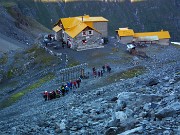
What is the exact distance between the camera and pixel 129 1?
7864 inches

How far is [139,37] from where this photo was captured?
8119 centimetres

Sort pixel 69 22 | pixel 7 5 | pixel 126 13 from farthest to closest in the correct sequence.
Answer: pixel 126 13 → pixel 7 5 → pixel 69 22

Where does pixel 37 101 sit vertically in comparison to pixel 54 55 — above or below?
below

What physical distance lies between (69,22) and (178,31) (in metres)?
138

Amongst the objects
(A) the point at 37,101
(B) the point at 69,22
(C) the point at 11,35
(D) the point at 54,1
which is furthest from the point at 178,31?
(A) the point at 37,101

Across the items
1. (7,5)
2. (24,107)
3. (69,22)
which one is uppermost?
(7,5)

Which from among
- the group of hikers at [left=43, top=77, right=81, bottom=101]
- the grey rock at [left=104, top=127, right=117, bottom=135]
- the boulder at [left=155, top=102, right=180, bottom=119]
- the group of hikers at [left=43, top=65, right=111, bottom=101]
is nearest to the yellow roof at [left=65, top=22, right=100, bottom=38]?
the group of hikers at [left=43, top=65, right=111, bottom=101]

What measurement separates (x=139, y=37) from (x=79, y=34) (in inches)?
976

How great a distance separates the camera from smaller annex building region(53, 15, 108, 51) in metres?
61.0

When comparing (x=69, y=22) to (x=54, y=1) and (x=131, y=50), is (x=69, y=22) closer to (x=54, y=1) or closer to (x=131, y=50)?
(x=131, y=50)

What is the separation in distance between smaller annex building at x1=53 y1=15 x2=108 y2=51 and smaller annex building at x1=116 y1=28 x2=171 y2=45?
12.2 meters

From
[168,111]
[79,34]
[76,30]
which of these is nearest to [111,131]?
[168,111]

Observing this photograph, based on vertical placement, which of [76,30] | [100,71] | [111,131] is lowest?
[111,131]

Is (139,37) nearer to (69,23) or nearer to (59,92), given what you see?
(69,23)
